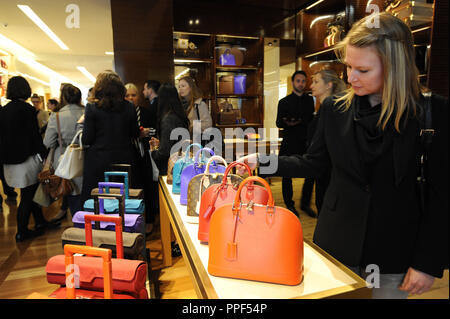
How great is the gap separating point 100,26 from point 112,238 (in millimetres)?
6292

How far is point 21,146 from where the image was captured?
9.82ft

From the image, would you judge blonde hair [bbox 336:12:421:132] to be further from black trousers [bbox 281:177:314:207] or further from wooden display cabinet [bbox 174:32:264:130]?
wooden display cabinet [bbox 174:32:264:130]

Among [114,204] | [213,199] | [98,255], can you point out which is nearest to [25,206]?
[114,204]

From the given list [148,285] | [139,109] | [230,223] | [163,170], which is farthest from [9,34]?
[230,223]

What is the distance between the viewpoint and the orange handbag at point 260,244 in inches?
34.7

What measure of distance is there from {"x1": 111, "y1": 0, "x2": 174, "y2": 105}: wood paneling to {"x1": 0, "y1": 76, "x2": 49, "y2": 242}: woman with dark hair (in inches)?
50.7

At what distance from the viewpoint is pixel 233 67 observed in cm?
450

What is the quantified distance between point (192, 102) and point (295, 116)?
1.28m

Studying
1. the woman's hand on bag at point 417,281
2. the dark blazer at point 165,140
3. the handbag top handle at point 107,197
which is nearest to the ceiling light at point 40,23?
the dark blazer at point 165,140

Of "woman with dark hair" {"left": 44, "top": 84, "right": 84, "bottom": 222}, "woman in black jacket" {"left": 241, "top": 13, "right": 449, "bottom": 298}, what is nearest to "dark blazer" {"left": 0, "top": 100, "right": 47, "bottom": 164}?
"woman with dark hair" {"left": 44, "top": 84, "right": 84, "bottom": 222}

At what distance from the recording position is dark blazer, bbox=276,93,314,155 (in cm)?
357

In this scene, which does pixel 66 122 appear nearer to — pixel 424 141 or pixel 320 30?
pixel 424 141

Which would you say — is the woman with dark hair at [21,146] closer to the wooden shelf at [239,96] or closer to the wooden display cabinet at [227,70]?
the wooden display cabinet at [227,70]

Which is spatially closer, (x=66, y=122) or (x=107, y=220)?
(x=107, y=220)
